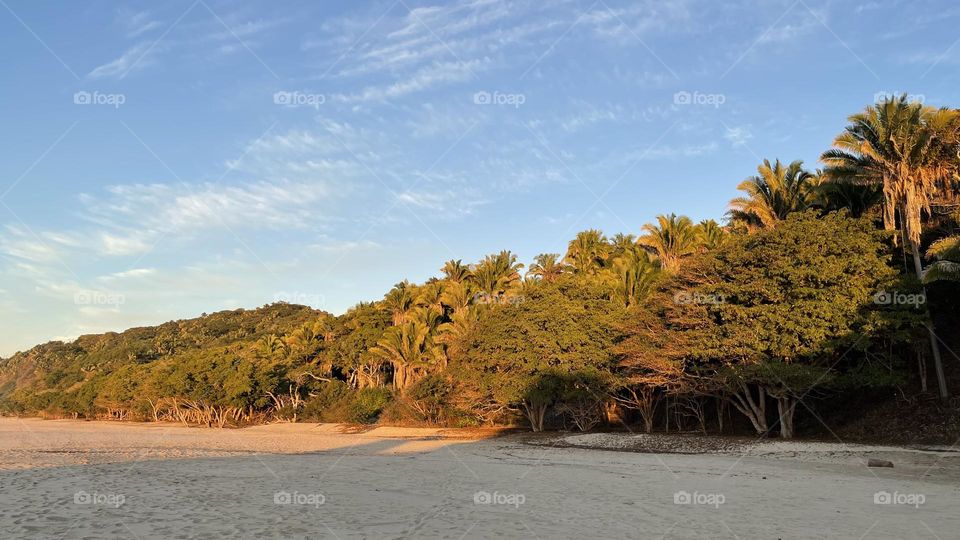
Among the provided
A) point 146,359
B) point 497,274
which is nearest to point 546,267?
point 497,274

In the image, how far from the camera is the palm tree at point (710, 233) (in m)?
45.9

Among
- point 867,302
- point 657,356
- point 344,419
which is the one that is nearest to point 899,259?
point 867,302

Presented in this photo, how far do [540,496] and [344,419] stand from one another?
43140 mm

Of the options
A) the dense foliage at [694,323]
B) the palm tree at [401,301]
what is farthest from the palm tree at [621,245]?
the palm tree at [401,301]

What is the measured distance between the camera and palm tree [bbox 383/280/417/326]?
201ft

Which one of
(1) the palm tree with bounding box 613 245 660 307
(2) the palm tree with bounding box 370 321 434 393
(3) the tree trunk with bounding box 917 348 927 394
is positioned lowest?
(3) the tree trunk with bounding box 917 348 927 394

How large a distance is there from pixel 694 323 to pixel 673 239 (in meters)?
18.8

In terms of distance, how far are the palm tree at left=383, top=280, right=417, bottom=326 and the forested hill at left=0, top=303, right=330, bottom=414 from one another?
14495 mm

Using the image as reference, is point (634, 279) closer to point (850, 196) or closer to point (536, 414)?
point (536, 414)

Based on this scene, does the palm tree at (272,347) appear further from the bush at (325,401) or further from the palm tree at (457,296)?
the palm tree at (457,296)

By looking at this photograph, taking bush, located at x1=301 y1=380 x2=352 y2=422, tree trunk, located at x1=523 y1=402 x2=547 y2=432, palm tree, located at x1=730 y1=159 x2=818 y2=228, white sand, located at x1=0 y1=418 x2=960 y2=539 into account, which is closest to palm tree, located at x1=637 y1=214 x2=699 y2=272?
palm tree, located at x1=730 y1=159 x2=818 y2=228

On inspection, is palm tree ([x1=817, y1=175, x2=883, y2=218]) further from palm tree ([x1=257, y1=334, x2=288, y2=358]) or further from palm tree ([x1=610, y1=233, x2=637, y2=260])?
palm tree ([x1=257, y1=334, x2=288, y2=358])

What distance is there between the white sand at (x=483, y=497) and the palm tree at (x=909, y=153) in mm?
11955

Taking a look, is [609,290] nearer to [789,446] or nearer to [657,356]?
[657,356]
